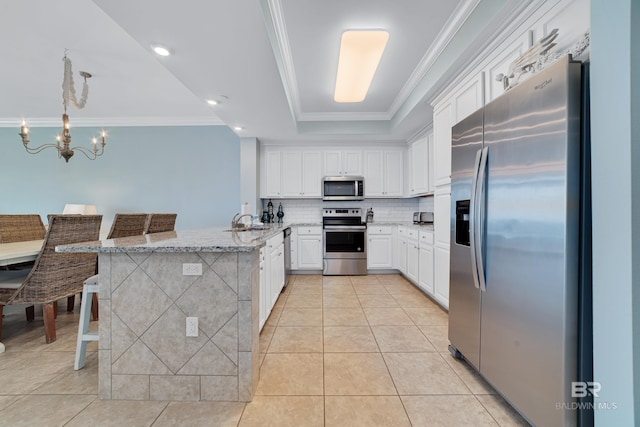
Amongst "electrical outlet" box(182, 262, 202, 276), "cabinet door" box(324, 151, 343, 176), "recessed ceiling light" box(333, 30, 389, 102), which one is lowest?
"electrical outlet" box(182, 262, 202, 276)

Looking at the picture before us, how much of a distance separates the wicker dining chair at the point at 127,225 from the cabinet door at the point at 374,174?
11.6ft

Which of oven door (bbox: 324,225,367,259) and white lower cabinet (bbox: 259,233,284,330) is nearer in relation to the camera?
white lower cabinet (bbox: 259,233,284,330)

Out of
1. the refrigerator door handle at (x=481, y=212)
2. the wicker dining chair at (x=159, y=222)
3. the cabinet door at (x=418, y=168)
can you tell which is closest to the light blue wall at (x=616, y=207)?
the refrigerator door handle at (x=481, y=212)

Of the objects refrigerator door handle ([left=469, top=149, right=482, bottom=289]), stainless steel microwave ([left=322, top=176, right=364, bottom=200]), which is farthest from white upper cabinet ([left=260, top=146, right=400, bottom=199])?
refrigerator door handle ([left=469, top=149, right=482, bottom=289])

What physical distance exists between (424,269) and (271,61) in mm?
2952

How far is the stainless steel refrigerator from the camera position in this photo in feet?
3.74

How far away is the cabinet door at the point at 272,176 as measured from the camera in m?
5.04

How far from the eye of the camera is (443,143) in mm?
2965

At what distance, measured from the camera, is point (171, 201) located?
5086 millimetres

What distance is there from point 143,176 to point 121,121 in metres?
1.07

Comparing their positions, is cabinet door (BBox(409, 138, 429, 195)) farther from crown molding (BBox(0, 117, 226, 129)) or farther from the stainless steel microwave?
crown molding (BBox(0, 117, 226, 129))

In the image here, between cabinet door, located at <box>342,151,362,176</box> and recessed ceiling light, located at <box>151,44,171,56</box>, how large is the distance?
3.33m

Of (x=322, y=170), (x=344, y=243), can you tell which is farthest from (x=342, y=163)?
(x=344, y=243)

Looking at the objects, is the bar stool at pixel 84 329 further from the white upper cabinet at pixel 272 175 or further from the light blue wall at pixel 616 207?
the white upper cabinet at pixel 272 175
